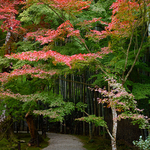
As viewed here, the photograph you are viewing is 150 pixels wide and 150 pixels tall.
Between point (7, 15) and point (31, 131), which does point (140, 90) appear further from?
point (7, 15)

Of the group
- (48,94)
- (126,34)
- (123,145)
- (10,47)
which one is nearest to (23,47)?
(10,47)

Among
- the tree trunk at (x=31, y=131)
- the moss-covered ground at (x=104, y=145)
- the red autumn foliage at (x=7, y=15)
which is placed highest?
the red autumn foliage at (x=7, y=15)

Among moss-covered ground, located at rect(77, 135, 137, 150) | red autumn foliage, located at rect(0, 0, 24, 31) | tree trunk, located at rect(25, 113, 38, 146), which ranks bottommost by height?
moss-covered ground, located at rect(77, 135, 137, 150)

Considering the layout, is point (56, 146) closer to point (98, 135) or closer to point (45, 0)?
point (98, 135)

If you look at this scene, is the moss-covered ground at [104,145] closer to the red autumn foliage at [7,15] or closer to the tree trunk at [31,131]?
the tree trunk at [31,131]

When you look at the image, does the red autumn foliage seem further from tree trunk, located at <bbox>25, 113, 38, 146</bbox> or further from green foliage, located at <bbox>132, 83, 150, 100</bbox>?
green foliage, located at <bbox>132, 83, 150, 100</bbox>

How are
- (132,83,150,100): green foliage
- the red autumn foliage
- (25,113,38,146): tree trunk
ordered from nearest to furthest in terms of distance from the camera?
(132,83,150,100): green foliage
the red autumn foliage
(25,113,38,146): tree trunk

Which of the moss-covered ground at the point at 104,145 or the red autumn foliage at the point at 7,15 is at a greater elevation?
the red autumn foliage at the point at 7,15

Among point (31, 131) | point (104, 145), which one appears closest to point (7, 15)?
point (31, 131)

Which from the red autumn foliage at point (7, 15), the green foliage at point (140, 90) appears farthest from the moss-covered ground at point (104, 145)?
the red autumn foliage at point (7, 15)

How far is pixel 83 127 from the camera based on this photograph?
841 centimetres

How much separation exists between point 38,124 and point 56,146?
13.6 ft

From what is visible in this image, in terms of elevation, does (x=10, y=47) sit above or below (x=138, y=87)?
above

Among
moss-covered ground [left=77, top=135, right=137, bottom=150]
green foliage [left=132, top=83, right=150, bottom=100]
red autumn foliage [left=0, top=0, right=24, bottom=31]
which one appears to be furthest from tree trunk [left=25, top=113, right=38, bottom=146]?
green foliage [left=132, top=83, right=150, bottom=100]
